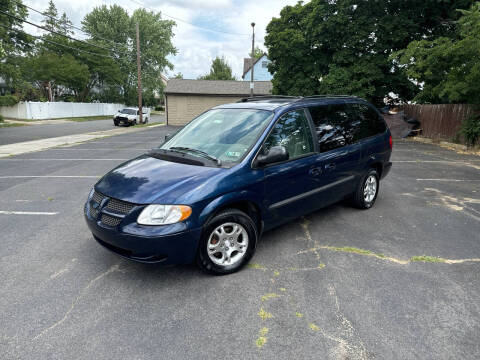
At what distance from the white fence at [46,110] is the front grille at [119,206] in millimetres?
38745

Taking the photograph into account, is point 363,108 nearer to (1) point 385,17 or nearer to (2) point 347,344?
(2) point 347,344

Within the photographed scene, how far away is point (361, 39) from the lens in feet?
59.8

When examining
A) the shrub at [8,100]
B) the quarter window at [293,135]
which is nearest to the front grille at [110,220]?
the quarter window at [293,135]

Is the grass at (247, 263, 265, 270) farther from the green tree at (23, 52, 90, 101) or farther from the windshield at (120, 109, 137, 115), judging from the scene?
the green tree at (23, 52, 90, 101)

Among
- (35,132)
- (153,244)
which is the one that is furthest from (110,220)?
(35,132)

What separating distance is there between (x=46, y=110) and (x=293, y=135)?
41.1 metres

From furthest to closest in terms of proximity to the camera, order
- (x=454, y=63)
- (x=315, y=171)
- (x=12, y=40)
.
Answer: (x=12, y=40), (x=454, y=63), (x=315, y=171)

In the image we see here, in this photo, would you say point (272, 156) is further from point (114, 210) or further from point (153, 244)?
point (114, 210)

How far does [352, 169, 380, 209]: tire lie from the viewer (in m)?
5.25

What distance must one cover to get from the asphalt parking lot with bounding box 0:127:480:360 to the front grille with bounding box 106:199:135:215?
0.76 m

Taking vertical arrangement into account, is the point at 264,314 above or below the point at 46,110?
below

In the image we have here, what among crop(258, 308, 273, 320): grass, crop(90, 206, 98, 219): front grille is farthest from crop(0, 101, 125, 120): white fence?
crop(258, 308, 273, 320): grass

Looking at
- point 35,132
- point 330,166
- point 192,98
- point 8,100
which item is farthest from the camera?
point 192,98

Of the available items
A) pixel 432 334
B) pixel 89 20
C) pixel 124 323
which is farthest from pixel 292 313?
pixel 89 20
